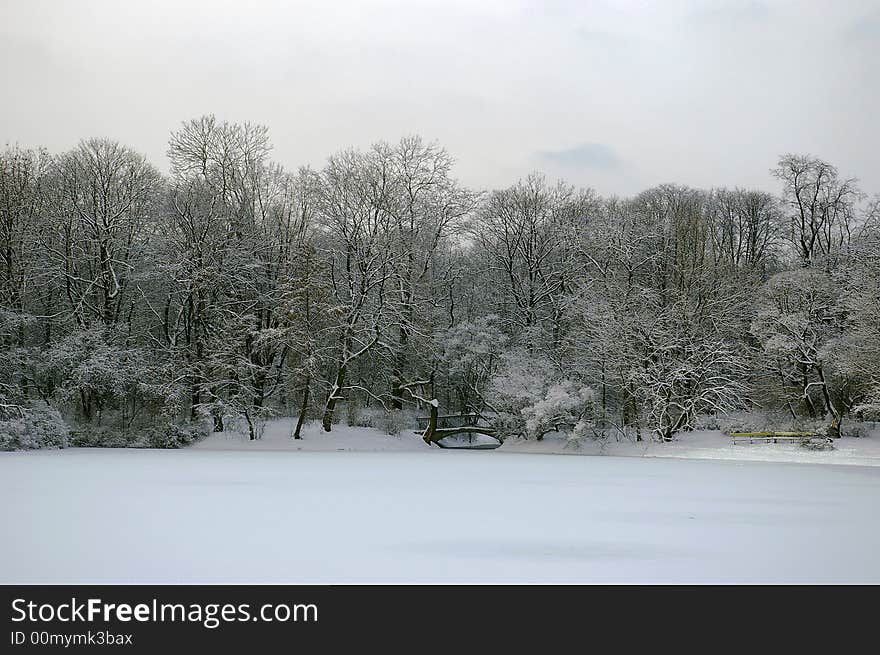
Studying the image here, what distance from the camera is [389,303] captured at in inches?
1606

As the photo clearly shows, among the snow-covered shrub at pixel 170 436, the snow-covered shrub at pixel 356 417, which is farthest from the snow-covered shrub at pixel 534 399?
the snow-covered shrub at pixel 170 436

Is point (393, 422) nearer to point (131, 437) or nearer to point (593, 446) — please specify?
point (593, 446)

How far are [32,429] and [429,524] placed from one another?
24557 millimetres

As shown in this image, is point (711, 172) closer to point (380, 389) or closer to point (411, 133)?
point (411, 133)

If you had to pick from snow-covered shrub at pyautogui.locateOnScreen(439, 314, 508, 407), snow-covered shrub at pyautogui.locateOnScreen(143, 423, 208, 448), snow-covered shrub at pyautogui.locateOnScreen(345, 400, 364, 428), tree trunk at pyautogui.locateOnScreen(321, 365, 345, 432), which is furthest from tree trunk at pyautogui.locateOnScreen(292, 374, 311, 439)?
snow-covered shrub at pyautogui.locateOnScreen(439, 314, 508, 407)

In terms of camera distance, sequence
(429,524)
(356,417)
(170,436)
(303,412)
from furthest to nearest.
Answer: (356,417), (303,412), (170,436), (429,524)

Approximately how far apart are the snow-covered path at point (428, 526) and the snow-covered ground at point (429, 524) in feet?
0.14

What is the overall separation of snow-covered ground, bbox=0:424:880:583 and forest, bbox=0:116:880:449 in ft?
37.6

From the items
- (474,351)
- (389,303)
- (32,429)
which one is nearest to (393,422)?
(474,351)

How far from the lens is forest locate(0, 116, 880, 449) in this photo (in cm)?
3609

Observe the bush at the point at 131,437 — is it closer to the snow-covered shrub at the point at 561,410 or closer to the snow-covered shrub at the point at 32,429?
the snow-covered shrub at the point at 32,429

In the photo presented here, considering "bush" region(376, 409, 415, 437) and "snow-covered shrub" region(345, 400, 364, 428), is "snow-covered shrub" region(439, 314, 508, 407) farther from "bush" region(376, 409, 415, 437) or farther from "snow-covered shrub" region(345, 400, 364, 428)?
"snow-covered shrub" region(345, 400, 364, 428)

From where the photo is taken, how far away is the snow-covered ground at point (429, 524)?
9.50 metres
